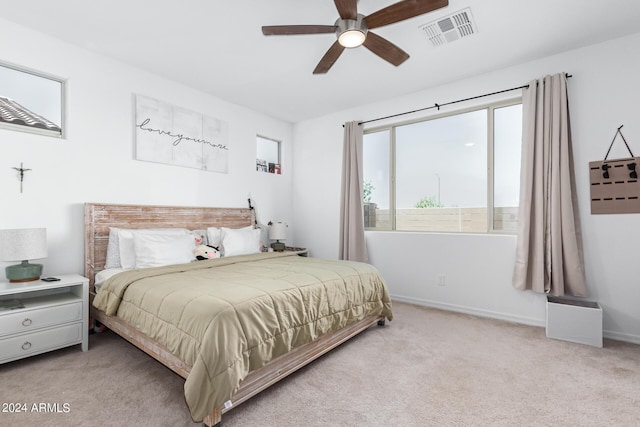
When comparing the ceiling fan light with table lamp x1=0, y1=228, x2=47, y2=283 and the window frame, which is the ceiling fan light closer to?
the window frame

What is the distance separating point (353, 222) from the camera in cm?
425

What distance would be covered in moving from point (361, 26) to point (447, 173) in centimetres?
228

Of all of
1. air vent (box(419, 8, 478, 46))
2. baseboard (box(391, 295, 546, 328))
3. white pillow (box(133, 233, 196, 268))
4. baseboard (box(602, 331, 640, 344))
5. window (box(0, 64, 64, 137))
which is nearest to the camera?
air vent (box(419, 8, 478, 46))

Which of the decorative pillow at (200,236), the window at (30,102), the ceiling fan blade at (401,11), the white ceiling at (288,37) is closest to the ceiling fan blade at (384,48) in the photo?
the ceiling fan blade at (401,11)

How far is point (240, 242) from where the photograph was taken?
145 inches

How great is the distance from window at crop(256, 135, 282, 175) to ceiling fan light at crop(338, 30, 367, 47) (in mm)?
2699

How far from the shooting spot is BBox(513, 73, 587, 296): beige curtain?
2.84 metres

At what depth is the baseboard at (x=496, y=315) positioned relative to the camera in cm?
271

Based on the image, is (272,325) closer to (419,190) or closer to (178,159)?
(178,159)

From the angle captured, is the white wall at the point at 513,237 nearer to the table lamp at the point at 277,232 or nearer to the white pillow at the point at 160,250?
the table lamp at the point at 277,232

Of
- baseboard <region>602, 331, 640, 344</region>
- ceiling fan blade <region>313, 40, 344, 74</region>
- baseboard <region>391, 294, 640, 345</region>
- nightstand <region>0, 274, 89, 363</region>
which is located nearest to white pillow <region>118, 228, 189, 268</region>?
nightstand <region>0, 274, 89, 363</region>

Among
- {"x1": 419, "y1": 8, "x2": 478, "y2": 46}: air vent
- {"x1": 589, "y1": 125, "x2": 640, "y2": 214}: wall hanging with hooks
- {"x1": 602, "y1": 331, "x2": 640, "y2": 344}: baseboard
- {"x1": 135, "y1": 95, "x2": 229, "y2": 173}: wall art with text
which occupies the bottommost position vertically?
{"x1": 602, "y1": 331, "x2": 640, "y2": 344}: baseboard

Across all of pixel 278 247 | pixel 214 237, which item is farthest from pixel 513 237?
pixel 214 237

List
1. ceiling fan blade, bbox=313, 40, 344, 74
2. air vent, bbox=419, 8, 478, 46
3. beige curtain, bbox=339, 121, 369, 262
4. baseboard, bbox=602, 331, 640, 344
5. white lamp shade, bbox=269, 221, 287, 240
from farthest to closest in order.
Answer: white lamp shade, bbox=269, 221, 287, 240 < beige curtain, bbox=339, 121, 369, 262 < baseboard, bbox=602, 331, 640, 344 < air vent, bbox=419, 8, 478, 46 < ceiling fan blade, bbox=313, 40, 344, 74
